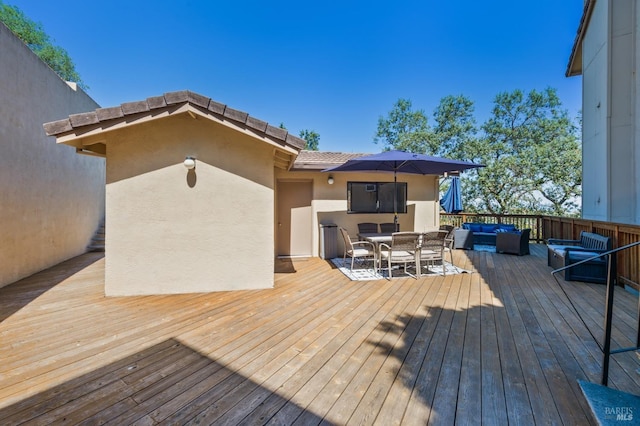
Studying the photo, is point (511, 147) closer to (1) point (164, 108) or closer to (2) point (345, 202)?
(2) point (345, 202)

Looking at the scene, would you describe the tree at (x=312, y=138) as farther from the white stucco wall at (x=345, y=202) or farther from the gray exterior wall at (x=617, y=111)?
the gray exterior wall at (x=617, y=111)

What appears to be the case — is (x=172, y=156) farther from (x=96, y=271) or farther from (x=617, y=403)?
(x=617, y=403)

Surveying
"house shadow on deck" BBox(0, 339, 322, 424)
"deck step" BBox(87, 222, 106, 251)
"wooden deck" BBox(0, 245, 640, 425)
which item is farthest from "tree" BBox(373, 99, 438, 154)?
"house shadow on deck" BBox(0, 339, 322, 424)

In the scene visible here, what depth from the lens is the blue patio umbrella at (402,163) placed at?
17.9ft

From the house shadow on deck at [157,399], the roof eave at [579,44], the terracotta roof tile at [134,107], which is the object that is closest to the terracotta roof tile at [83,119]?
the terracotta roof tile at [134,107]

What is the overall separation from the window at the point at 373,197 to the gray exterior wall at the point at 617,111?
4.78 metres

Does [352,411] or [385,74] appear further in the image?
[385,74]

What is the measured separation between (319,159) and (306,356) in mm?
6693

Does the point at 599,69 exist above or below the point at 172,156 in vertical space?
above

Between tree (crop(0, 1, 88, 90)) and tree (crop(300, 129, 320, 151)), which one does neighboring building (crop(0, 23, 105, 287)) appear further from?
tree (crop(300, 129, 320, 151))

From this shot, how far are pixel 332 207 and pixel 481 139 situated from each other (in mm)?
14693

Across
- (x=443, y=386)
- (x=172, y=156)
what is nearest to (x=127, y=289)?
(x=172, y=156)

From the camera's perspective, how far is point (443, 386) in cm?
216

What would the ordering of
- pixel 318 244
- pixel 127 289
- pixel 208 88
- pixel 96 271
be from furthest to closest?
pixel 208 88
pixel 318 244
pixel 96 271
pixel 127 289
